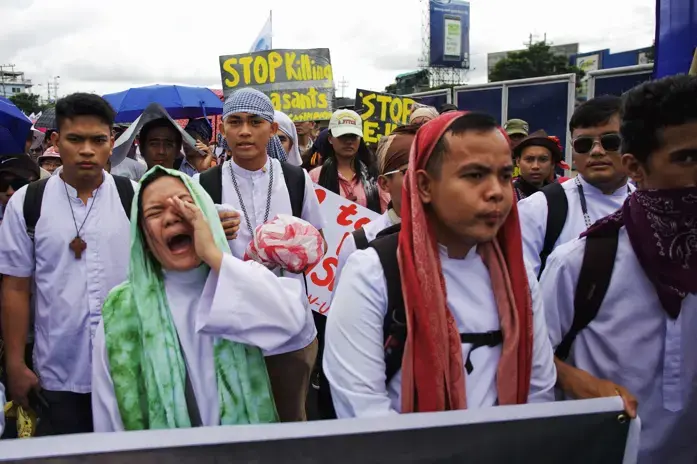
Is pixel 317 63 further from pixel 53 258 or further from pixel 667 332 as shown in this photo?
pixel 667 332

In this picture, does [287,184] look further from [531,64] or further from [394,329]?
[531,64]

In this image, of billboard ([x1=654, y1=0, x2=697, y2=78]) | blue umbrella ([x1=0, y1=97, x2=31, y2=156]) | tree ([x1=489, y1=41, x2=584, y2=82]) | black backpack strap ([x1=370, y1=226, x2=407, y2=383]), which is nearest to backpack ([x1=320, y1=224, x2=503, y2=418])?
black backpack strap ([x1=370, y1=226, x2=407, y2=383])

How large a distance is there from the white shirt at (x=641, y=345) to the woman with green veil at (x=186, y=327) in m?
0.84

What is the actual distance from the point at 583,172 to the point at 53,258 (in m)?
2.51

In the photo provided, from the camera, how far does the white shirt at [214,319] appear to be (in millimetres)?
1720

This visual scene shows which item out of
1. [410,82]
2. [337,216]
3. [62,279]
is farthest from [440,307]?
[410,82]

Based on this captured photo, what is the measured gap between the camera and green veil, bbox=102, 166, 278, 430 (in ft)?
5.61

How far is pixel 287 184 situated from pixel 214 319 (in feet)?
6.19

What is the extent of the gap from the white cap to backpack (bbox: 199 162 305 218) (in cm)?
164

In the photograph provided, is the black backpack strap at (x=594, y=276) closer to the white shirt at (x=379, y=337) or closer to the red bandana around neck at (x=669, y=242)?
the red bandana around neck at (x=669, y=242)

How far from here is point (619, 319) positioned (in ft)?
6.11

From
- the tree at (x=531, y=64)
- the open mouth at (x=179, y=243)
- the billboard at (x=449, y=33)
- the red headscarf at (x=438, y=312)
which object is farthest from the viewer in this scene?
the billboard at (x=449, y=33)

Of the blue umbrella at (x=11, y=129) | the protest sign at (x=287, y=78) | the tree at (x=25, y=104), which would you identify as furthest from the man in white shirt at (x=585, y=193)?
the tree at (x=25, y=104)

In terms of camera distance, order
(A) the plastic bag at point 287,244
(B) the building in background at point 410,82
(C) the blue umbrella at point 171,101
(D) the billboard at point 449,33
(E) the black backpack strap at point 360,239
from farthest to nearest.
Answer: (B) the building in background at point 410,82 → (D) the billboard at point 449,33 → (C) the blue umbrella at point 171,101 → (E) the black backpack strap at point 360,239 → (A) the plastic bag at point 287,244
